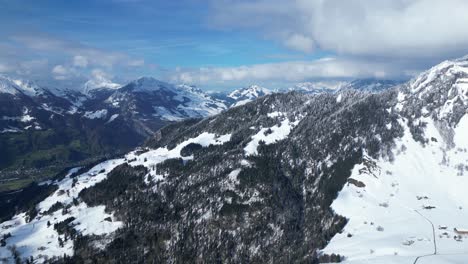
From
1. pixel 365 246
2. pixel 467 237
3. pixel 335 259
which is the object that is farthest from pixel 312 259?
pixel 467 237

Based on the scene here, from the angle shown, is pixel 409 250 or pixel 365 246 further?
pixel 365 246

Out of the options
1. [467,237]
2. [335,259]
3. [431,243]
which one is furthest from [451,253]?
[335,259]

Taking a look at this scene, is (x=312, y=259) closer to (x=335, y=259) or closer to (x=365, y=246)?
(x=335, y=259)

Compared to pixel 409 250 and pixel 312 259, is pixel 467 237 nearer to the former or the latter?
pixel 409 250

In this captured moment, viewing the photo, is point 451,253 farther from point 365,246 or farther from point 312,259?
point 312,259

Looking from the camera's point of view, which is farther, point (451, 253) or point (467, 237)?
point (467, 237)

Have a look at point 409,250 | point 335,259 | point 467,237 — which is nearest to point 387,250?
point 409,250
